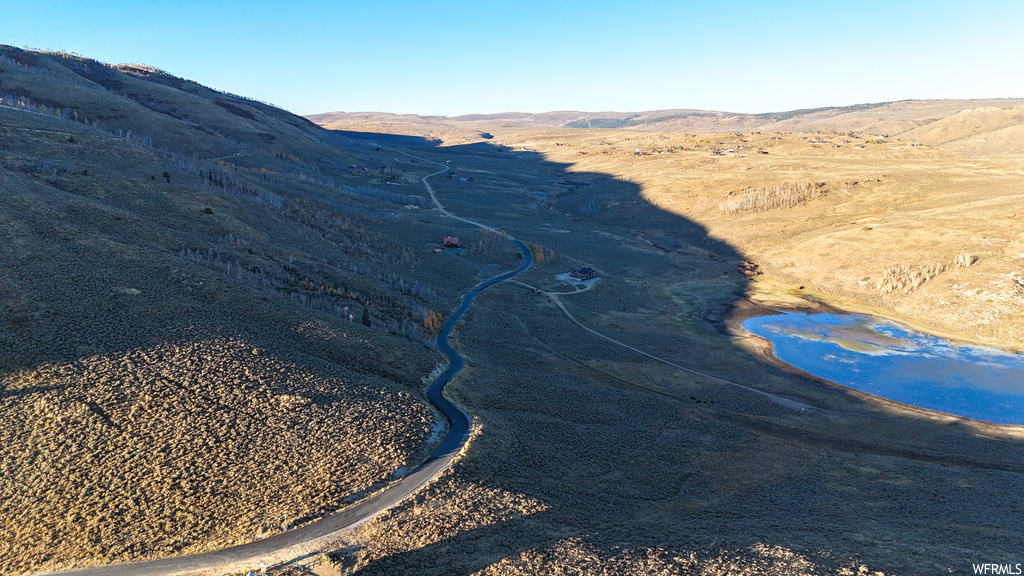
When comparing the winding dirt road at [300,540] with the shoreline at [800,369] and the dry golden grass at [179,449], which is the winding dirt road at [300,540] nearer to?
the dry golden grass at [179,449]

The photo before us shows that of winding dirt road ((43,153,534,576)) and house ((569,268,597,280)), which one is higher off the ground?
house ((569,268,597,280))

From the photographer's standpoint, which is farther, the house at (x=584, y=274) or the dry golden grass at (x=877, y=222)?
the house at (x=584, y=274)

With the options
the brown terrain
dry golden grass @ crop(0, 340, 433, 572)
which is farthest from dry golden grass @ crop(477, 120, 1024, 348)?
dry golden grass @ crop(0, 340, 433, 572)

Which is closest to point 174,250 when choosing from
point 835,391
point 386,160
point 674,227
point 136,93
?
point 835,391

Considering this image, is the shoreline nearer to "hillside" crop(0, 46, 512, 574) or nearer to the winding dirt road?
"hillside" crop(0, 46, 512, 574)

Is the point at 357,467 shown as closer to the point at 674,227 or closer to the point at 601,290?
the point at 601,290

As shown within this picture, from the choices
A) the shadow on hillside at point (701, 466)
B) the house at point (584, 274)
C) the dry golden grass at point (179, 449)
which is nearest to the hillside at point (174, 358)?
the dry golden grass at point (179, 449)

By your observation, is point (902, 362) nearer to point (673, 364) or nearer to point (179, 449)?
point (673, 364)
